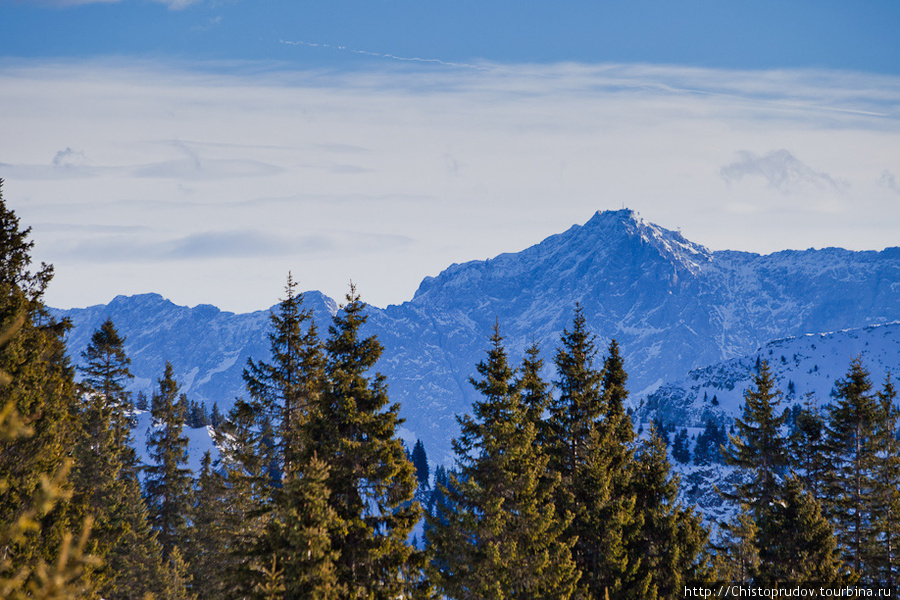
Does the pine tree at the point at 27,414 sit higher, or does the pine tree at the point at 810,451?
the pine tree at the point at 810,451

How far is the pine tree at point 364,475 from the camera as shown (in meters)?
20.9

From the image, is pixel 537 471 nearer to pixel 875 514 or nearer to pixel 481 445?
pixel 481 445

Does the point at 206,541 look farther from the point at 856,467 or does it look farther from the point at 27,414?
the point at 856,467

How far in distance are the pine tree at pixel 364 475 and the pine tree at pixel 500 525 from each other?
1.44m

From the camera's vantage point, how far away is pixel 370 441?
21.4m

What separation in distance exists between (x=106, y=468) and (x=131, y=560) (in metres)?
4.82

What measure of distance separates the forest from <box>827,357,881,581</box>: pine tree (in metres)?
0.11

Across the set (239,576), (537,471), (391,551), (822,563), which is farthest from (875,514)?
(239,576)

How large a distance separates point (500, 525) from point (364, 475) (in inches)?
170

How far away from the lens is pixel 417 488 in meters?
24.0

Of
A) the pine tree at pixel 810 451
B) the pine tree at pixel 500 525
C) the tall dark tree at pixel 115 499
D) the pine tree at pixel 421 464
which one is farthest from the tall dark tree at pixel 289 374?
the pine tree at pixel 421 464

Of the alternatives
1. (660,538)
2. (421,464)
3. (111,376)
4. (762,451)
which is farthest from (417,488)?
(421,464)

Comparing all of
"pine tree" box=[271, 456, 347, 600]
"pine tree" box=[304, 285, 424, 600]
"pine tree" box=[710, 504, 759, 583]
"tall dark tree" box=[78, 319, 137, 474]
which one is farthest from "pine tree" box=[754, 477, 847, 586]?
"tall dark tree" box=[78, 319, 137, 474]

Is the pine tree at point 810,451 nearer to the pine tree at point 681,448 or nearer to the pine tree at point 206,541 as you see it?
the pine tree at point 206,541
